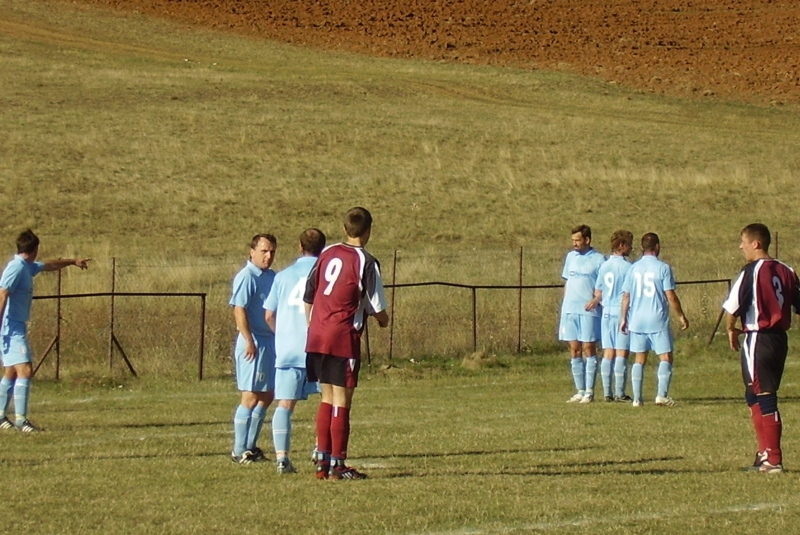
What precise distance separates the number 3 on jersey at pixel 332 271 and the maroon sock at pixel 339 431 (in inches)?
33.0

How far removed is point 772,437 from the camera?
10.3 metres

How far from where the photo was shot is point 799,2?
74.1 m

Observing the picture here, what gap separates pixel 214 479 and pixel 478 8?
6656cm

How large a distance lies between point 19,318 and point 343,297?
4928mm

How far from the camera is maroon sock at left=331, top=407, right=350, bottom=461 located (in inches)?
390

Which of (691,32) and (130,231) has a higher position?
(691,32)

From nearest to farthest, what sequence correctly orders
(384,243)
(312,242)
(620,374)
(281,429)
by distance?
(281,429) < (312,242) < (620,374) < (384,243)

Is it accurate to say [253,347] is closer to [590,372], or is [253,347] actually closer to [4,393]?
[4,393]

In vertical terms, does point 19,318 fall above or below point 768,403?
above

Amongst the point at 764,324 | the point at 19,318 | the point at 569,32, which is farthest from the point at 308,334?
the point at 569,32

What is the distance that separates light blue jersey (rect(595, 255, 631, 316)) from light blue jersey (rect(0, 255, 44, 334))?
6327mm

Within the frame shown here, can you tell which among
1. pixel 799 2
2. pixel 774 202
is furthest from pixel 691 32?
pixel 774 202

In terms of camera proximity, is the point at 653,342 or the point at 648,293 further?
the point at 653,342

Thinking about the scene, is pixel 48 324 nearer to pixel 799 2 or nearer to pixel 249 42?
pixel 249 42
